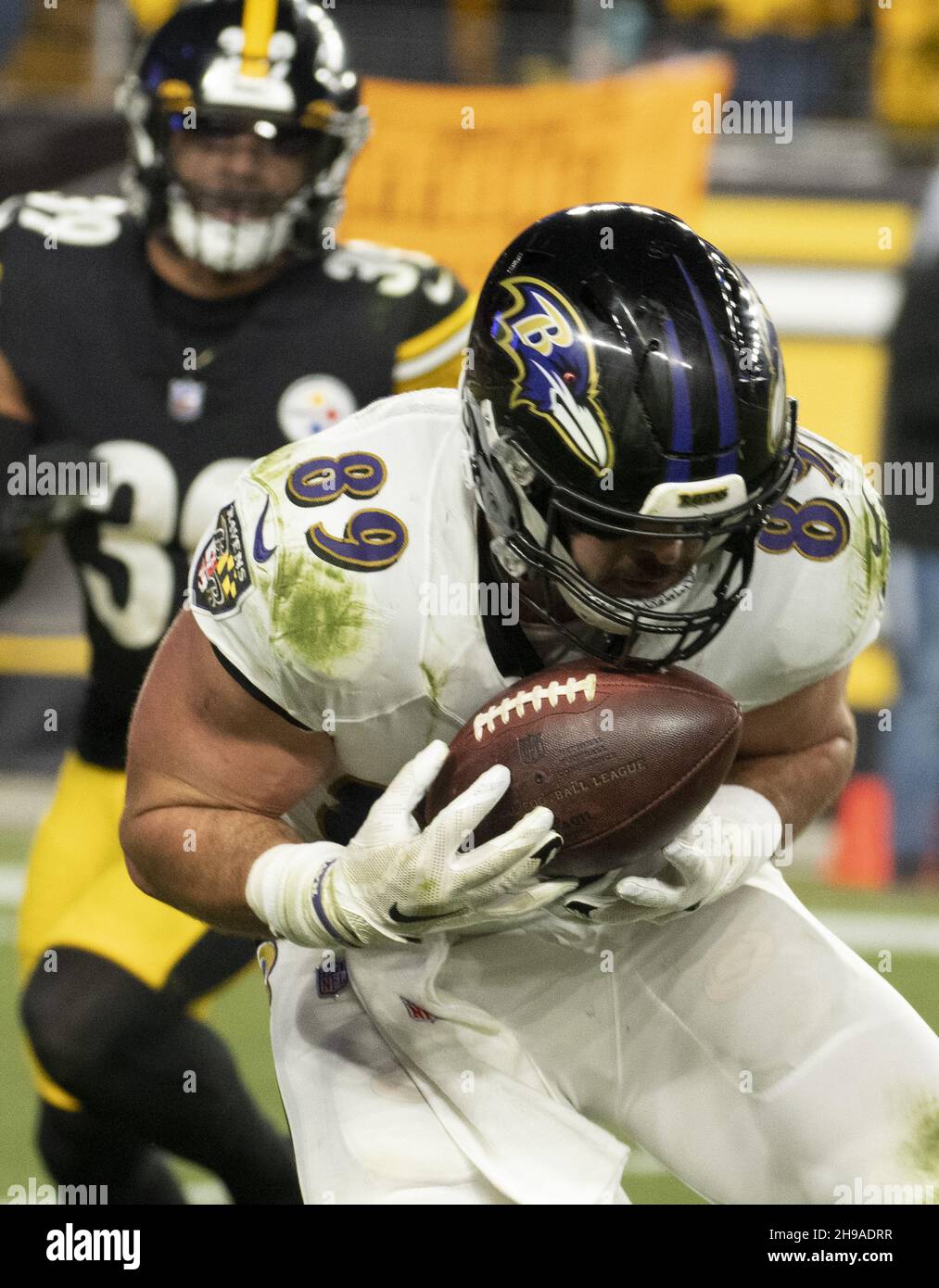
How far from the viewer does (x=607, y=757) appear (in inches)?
77.2

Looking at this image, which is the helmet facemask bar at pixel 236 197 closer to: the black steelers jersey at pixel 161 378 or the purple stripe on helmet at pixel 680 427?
the black steelers jersey at pixel 161 378

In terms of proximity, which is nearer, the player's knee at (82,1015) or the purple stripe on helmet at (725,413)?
the purple stripe on helmet at (725,413)

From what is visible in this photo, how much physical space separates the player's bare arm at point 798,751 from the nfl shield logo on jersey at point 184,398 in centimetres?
131

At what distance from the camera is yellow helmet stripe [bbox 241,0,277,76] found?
3344mm

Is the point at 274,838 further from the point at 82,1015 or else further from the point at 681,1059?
the point at 82,1015

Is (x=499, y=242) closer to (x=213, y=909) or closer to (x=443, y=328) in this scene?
(x=443, y=328)

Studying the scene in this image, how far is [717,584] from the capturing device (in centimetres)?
205

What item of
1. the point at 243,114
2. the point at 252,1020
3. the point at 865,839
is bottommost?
the point at 865,839

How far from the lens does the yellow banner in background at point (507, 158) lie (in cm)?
600

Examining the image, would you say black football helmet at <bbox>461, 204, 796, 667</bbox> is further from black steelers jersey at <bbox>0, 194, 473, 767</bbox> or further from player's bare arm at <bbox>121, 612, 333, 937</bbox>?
black steelers jersey at <bbox>0, 194, 473, 767</bbox>

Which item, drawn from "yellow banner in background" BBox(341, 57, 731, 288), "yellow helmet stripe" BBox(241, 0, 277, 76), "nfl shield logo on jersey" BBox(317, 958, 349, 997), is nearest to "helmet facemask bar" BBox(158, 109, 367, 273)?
"yellow helmet stripe" BBox(241, 0, 277, 76)

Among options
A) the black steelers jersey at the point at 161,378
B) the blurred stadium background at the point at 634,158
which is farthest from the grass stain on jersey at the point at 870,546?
the blurred stadium background at the point at 634,158

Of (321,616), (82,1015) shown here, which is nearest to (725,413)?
(321,616)

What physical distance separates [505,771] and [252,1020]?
254cm
